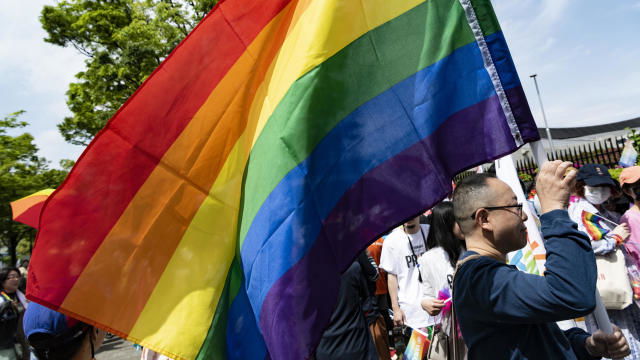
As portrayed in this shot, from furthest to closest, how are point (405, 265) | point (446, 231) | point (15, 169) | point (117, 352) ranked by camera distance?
point (15, 169) → point (117, 352) → point (405, 265) → point (446, 231)

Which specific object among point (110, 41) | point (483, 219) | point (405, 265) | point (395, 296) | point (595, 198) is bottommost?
point (395, 296)

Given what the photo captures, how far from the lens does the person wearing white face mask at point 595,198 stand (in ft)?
15.7

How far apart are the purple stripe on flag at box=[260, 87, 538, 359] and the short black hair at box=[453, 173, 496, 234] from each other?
99mm

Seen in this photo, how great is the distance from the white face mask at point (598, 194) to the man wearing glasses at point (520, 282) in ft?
11.6

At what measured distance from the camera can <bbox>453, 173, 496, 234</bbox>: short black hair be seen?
2.33 meters

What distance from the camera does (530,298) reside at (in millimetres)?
1919

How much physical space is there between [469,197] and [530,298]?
23.8 inches

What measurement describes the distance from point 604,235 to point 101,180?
15.2 feet

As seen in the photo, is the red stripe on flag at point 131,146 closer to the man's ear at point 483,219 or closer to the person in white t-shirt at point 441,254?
the man's ear at point 483,219

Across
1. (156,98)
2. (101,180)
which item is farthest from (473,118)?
(101,180)

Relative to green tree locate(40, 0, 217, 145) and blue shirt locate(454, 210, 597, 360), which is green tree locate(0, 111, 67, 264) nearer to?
green tree locate(40, 0, 217, 145)

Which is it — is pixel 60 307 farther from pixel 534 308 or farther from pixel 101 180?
pixel 534 308

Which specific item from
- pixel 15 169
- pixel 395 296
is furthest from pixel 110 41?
pixel 395 296

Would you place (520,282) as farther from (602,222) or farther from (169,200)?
(602,222)
